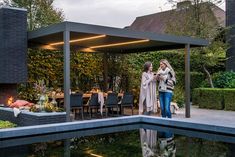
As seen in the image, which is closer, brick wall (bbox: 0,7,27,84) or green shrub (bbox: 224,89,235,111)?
brick wall (bbox: 0,7,27,84)

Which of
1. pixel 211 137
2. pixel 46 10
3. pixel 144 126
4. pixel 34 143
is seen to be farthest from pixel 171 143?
pixel 46 10

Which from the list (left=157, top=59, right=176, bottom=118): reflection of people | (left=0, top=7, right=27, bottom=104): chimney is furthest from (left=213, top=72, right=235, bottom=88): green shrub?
(left=0, top=7, right=27, bottom=104): chimney

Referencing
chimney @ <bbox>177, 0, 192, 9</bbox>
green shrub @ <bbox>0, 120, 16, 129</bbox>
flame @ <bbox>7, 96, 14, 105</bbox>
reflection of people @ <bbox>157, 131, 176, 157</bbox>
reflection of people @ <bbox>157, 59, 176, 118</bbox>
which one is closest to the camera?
reflection of people @ <bbox>157, 131, 176, 157</bbox>

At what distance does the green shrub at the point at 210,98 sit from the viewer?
561 inches

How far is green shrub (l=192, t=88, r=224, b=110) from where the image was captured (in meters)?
14.2

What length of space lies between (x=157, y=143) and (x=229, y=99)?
7688 millimetres

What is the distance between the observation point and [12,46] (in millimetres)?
10414

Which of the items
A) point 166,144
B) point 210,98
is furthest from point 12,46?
point 210,98

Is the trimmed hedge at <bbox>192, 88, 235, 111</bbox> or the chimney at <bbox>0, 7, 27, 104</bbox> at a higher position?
the chimney at <bbox>0, 7, 27, 104</bbox>

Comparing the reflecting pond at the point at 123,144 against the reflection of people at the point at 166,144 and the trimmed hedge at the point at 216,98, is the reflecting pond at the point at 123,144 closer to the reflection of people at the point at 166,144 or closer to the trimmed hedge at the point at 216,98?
the reflection of people at the point at 166,144

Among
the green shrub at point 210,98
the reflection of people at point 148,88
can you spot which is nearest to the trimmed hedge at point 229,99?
the green shrub at point 210,98

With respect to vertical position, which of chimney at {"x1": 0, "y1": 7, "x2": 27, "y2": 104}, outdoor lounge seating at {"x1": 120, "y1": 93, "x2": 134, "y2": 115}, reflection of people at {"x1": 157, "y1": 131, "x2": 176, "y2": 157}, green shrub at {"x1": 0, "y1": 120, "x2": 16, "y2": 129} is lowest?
reflection of people at {"x1": 157, "y1": 131, "x2": 176, "y2": 157}

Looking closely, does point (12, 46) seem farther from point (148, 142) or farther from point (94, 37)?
point (148, 142)

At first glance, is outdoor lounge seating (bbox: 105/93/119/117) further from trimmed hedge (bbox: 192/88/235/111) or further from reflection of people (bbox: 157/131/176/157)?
trimmed hedge (bbox: 192/88/235/111)
